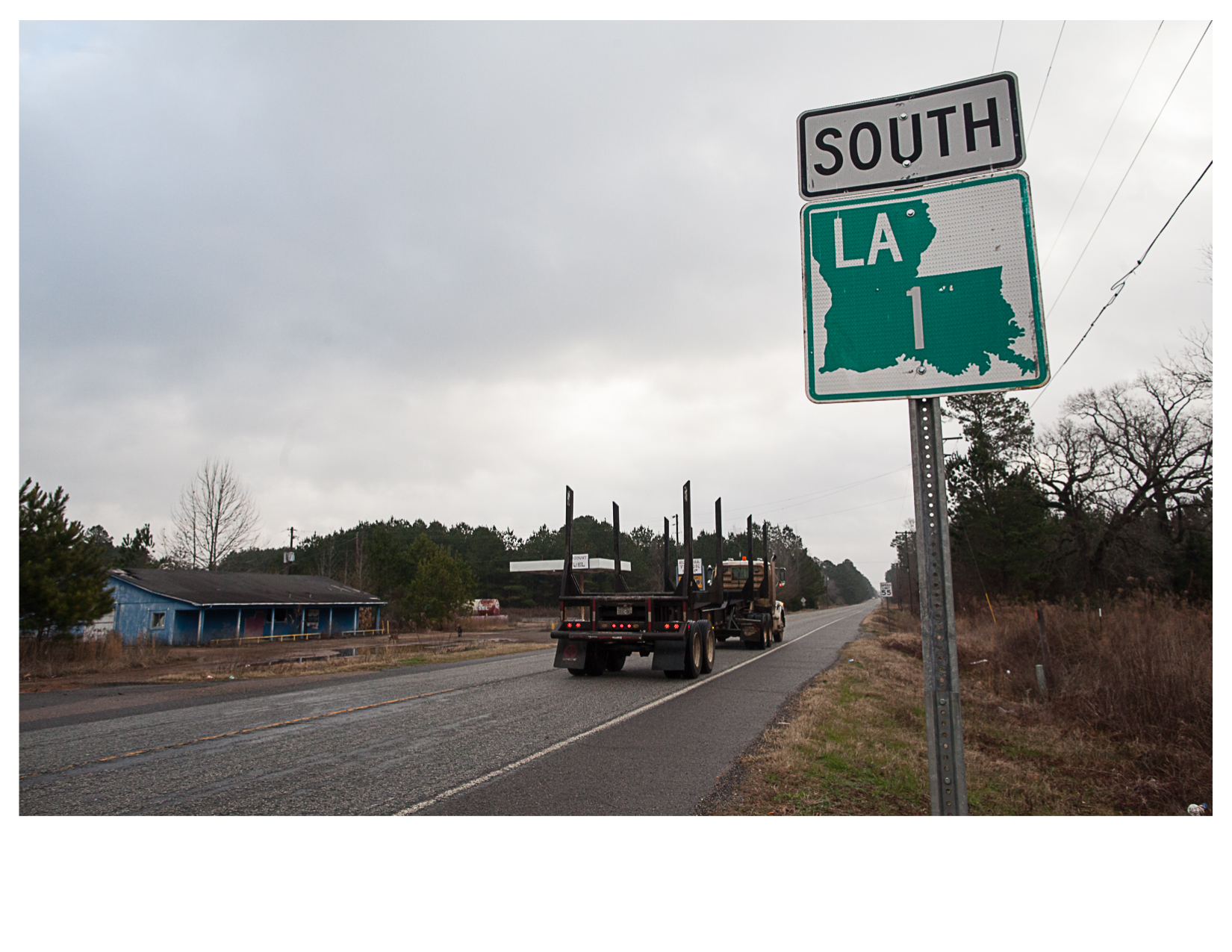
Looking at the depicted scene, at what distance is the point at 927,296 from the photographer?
2357 mm

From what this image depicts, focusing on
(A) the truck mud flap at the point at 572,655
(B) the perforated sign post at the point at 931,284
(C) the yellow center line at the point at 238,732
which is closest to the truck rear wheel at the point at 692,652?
(A) the truck mud flap at the point at 572,655

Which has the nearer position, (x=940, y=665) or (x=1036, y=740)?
(x=940, y=665)

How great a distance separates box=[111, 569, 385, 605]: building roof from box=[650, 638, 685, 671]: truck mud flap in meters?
32.1

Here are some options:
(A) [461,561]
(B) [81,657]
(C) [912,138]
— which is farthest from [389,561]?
(C) [912,138]

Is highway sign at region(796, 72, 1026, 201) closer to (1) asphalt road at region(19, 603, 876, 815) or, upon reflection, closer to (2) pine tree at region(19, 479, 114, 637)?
(1) asphalt road at region(19, 603, 876, 815)

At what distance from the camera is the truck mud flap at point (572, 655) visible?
52.3 feet

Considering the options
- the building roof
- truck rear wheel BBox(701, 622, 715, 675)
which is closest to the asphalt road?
truck rear wheel BBox(701, 622, 715, 675)

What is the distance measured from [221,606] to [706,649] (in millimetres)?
32697

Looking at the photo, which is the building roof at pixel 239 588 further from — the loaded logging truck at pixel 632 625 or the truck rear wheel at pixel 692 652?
the truck rear wheel at pixel 692 652

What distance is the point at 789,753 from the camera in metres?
7.48

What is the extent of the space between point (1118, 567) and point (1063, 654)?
26948 mm

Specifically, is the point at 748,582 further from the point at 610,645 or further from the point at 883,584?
the point at 883,584

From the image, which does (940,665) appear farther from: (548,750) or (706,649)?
(706,649)

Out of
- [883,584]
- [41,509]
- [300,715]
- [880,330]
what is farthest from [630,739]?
[883,584]
